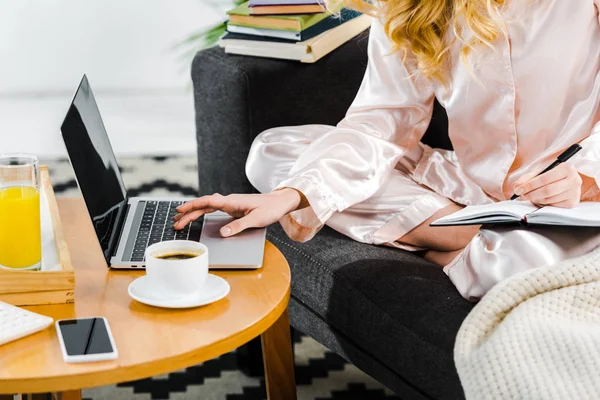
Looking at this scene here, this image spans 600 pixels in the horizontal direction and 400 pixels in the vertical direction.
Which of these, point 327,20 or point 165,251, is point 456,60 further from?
point 165,251

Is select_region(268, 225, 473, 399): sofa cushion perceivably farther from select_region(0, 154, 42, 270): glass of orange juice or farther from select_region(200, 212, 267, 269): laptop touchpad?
select_region(0, 154, 42, 270): glass of orange juice

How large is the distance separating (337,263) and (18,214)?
0.56 metres

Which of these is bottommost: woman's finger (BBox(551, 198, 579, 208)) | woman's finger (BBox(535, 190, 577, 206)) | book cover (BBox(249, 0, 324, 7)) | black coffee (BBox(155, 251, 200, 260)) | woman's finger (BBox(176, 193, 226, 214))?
woman's finger (BBox(176, 193, 226, 214))

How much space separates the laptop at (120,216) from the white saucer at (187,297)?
8 cm

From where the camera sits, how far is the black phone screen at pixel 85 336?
1.03 meters

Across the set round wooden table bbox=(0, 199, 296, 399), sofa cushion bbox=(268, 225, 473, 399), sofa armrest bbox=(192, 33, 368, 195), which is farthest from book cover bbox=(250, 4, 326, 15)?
round wooden table bbox=(0, 199, 296, 399)

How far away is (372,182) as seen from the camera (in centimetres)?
164

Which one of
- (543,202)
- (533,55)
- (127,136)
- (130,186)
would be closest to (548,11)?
(533,55)

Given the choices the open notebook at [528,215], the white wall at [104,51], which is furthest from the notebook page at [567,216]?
the white wall at [104,51]

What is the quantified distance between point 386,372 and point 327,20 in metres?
0.90

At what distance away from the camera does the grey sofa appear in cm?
136

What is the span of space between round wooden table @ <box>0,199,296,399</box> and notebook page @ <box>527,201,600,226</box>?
0.37m

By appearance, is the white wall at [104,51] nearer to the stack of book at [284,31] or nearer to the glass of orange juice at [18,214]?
the stack of book at [284,31]

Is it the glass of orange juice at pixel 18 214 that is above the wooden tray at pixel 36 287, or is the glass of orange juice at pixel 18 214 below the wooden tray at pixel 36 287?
above
